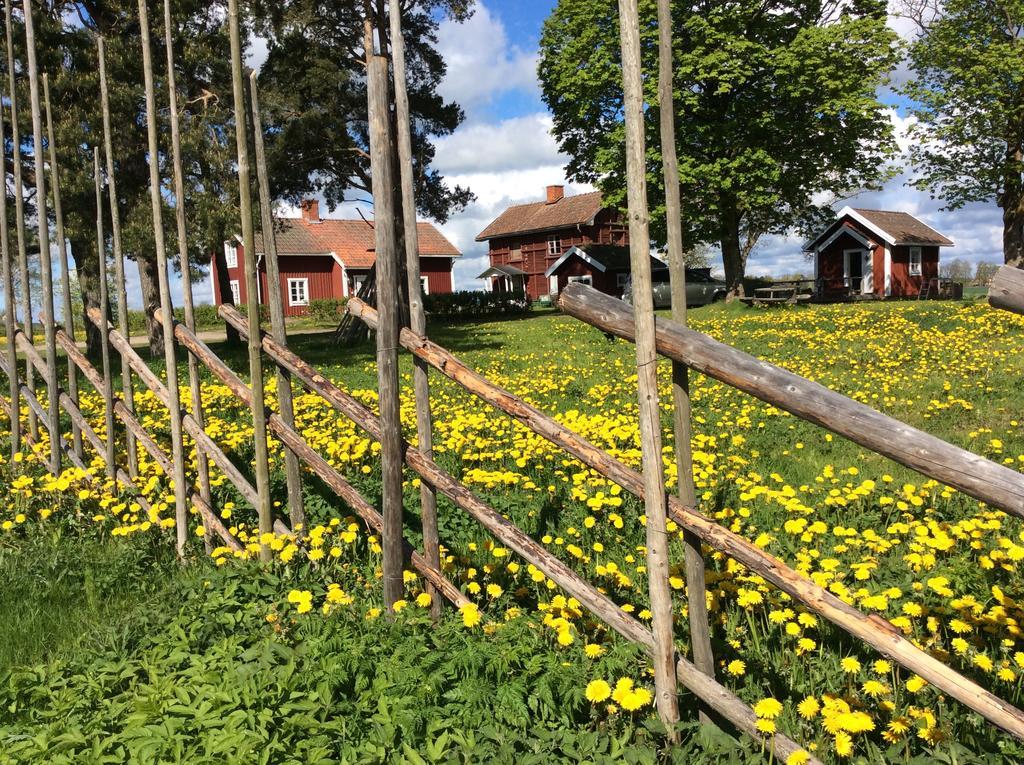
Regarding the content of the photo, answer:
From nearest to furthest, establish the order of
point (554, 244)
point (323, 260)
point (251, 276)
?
point (251, 276) → point (323, 260) → point (554, 244)

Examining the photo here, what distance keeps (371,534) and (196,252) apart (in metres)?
13.1

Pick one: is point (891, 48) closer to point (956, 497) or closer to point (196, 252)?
point (196, 252)

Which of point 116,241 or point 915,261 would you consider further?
point 915,261

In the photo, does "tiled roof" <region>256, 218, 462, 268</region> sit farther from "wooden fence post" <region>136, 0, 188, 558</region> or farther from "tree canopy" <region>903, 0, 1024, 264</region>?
"wooden fence post" <region>136, 0, 188, 558</region>

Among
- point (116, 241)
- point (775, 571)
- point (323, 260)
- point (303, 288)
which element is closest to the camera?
point (775, 571)

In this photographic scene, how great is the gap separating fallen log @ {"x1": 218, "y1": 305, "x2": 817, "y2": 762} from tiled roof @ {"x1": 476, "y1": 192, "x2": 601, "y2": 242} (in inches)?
1549

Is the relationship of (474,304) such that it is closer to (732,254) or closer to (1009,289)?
(732,254)

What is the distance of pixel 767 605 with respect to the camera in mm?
A: 3648

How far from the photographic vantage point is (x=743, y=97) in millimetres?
25375

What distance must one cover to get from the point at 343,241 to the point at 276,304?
40423mm

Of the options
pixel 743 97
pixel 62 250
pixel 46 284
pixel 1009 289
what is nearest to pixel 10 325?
pixel 46 284

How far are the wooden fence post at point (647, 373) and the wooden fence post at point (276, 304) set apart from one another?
199 centimetres

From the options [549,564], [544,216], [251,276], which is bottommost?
[549,564]

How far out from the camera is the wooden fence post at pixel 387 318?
11.0ft
